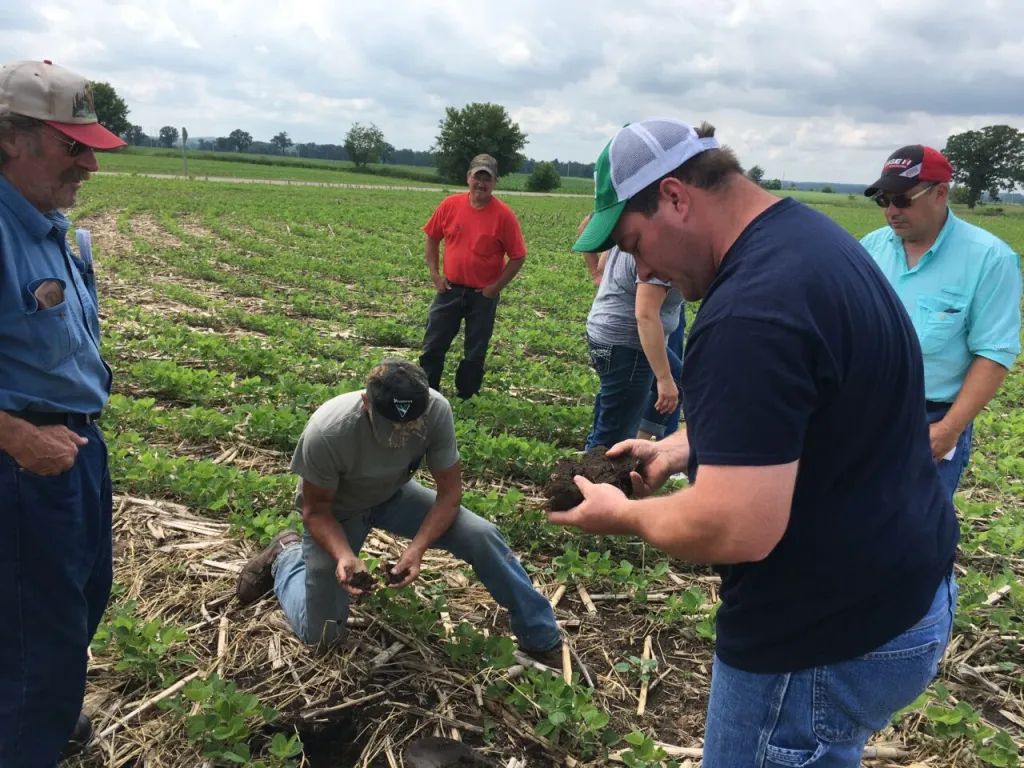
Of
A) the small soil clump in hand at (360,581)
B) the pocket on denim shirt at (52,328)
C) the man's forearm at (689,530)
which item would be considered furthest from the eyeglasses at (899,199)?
the pocket on denim shirt at (52,328)

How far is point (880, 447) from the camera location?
1.56 meters

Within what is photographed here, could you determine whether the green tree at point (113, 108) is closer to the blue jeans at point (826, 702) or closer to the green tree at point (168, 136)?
the green tree at point (168, 136)

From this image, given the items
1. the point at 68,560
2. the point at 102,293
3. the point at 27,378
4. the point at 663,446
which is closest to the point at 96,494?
the point at 68,560

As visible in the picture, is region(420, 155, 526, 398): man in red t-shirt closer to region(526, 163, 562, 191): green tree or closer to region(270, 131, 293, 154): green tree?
region(526, 163, 562, 191): green tree

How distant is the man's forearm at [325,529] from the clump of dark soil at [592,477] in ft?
3.64

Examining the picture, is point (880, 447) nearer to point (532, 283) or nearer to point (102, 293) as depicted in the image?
point (102, 293)

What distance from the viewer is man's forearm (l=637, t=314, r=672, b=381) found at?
4203mm

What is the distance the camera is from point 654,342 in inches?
168

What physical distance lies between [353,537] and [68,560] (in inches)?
57.0

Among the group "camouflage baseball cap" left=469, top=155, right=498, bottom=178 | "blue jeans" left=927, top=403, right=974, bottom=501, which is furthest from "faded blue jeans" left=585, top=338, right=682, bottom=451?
"camouflage baseball cap" left=469, top=155, right=498, bottom=178

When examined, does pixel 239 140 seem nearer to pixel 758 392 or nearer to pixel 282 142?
pixel 282 142

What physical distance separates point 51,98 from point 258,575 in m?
2.40

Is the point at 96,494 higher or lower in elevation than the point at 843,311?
lower

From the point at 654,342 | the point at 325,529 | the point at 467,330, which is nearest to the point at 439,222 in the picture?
the point at 467,330
